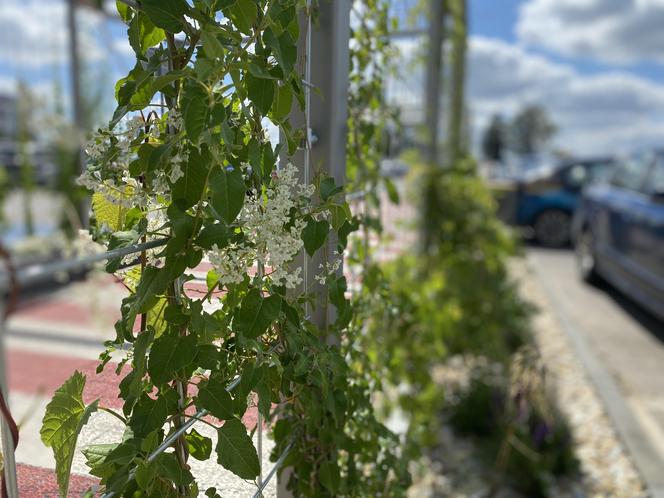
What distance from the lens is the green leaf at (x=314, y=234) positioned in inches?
43.5

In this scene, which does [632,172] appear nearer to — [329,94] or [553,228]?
[553,228]

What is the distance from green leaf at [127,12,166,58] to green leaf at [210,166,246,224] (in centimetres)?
26

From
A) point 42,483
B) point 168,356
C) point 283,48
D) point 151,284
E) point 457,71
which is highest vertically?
point 457,71

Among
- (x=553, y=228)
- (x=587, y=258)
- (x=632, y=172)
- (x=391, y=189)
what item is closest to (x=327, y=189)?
(x=391, y=189)

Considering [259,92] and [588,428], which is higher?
[259,92]

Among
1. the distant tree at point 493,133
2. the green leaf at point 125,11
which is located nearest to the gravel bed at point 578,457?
the green leaf at point 125,11

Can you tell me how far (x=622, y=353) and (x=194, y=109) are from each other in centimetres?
507

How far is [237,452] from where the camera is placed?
3.33 ft

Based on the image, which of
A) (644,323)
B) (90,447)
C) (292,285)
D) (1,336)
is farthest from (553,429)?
(644,323)

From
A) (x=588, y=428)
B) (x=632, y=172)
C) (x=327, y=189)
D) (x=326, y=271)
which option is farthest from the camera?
(x=632, y=172)

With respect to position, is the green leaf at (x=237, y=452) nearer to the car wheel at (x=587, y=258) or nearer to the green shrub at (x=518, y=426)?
the green shrub at (x=518, y=426)

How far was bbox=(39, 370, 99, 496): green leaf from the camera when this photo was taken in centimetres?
92

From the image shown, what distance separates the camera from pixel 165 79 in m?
0.90

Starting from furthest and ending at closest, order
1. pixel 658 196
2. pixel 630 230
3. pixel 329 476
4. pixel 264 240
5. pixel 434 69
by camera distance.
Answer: pixel 630 230
pixel 434 69
pixel 658 196
pixel 329 476
pixel 264 240
